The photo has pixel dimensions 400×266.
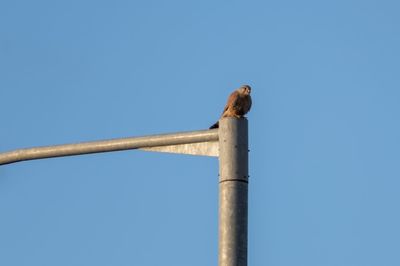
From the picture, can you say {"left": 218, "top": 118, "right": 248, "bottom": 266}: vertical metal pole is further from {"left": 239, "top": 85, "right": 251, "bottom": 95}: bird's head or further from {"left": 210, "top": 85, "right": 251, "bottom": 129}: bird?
{"left": 239, "top": 85, "right": 251, "bottom": 95}: bird's head

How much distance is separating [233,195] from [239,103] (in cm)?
333

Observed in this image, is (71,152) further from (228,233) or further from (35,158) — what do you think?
(228,233)

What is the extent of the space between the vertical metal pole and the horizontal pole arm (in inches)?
7.7

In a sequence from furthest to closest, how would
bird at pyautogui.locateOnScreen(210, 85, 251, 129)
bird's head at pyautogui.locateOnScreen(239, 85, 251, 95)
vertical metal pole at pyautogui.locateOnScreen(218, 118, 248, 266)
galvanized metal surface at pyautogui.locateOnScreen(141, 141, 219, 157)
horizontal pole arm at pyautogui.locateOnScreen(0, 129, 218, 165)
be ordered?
bird's head at pyautogui.locateOnScreen(239, 85, 251, 95) → bird at pyautogui.locateOnScreen(210, 85, 251, 129) → horizontal pole arm at pyautogui.locateOnScreen(0, 129, 218, 165) → galvanized metal surface at pyautogui.locateOnScreen(141, 141, 219, 157) → vertical metal pole at pyautogui.locateOnScreen(218, 118, 248, 266)

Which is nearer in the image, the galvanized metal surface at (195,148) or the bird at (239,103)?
the galvanized metal surface at (195,148)

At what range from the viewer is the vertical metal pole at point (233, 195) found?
192 inches

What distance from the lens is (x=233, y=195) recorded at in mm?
4996

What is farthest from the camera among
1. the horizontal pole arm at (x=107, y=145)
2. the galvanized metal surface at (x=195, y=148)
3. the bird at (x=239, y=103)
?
the bird at (x=239, y=103)

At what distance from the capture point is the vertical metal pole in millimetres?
4879

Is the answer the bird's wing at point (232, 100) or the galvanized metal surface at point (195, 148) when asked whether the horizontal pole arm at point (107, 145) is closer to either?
the galvanized metal surface at point (195, 148)

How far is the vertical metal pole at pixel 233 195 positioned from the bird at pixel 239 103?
224 cm

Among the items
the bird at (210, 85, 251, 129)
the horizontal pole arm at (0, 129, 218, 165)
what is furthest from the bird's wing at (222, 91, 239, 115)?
the horizontal pole arm at (0, 129, 218, 165)

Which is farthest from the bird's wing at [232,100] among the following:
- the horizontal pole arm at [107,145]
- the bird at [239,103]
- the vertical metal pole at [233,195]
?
the vertical metal pole at [233,195]

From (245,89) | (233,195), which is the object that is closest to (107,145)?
(233,195)
